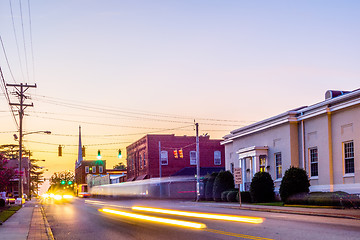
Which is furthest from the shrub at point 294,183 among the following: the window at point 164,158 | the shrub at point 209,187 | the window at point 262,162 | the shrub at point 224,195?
the window at point 164,158

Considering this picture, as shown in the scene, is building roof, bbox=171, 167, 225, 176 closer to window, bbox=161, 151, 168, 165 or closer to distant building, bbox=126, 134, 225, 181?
distant building, bbox=126, 134, 225, 181

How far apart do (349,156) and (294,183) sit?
4060 mm

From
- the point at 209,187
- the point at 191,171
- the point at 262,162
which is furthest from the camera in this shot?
the point at 191,171

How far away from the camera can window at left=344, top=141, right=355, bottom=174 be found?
32362 millimetres

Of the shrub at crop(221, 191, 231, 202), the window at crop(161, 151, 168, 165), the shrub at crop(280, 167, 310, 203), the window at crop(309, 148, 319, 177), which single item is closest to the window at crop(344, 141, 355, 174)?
the shrub at crop(280, 167, 310, 203)

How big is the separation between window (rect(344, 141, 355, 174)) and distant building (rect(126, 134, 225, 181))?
41.3 metres

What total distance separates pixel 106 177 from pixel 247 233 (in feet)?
307

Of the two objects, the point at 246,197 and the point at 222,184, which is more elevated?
the point at 222,184

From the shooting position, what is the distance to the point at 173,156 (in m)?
78.4

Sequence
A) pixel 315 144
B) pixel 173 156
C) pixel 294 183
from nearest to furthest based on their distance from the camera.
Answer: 1. pixel 294 183
2. pixel 315 144
3. pixel 173 156

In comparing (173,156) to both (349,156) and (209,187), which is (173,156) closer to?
(209,187)

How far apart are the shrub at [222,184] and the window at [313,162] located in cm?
1159

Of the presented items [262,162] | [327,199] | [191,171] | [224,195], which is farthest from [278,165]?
[191,171]

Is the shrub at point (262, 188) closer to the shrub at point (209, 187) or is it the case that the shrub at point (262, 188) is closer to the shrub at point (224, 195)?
the shrub at point (224, 195)
